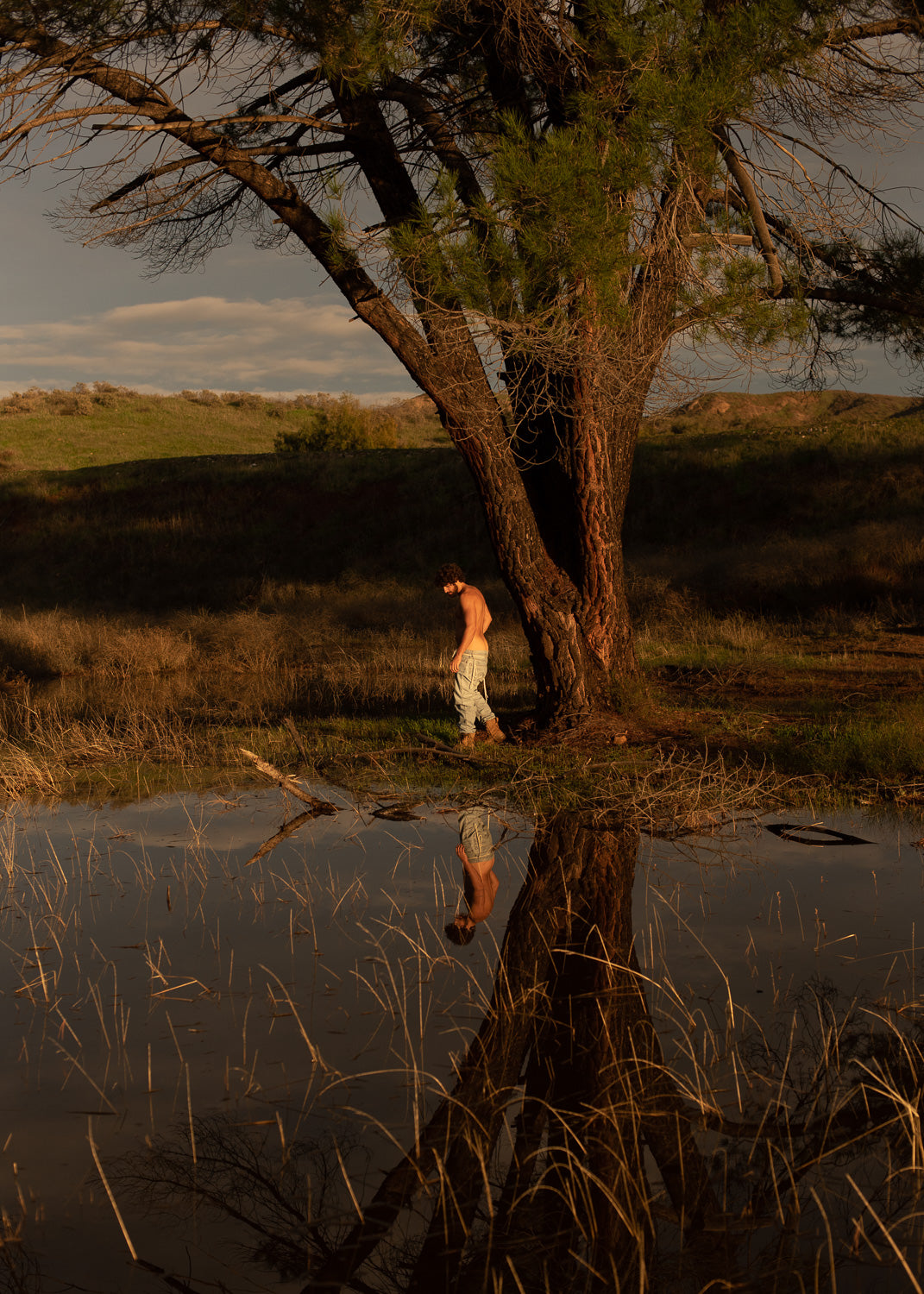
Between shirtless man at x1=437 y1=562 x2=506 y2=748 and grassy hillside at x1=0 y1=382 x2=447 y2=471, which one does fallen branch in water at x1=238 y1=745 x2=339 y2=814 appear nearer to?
shirtless man at x1=437 y1=562 x2=506 y2=748

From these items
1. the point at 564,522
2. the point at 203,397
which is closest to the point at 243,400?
the point at 203,397

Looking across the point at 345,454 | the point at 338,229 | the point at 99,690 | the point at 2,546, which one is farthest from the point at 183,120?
the point at 345,454

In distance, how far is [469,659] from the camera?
32.4 ft

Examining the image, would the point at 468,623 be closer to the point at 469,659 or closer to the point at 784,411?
the point at 469,659

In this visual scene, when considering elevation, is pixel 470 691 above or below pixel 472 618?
below

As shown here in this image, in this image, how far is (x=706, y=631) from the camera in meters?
17.2

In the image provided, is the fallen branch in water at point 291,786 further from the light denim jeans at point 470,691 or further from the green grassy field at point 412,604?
the light denim jeans at point 470,691

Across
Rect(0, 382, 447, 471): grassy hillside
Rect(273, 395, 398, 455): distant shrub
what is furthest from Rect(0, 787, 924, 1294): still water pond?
Rect(273, 395, 398, 455): distant shrub

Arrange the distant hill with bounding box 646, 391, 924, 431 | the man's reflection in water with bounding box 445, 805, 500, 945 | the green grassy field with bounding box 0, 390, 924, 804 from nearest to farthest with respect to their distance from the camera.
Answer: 1. the man's reflection in water with bounding box 445, 805, 500, 945
2. the green grassy field with bounding box 0, 390, 924, 804
3. the distant hill with bounding box 646, 391, 924, 431

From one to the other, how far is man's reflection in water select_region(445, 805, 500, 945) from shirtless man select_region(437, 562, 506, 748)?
6.07ft

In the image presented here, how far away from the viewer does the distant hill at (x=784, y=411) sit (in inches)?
1876

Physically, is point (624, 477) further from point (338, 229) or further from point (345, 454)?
point (345, 454)

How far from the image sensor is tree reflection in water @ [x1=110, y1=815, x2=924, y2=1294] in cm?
283

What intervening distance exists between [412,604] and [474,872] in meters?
16.6
